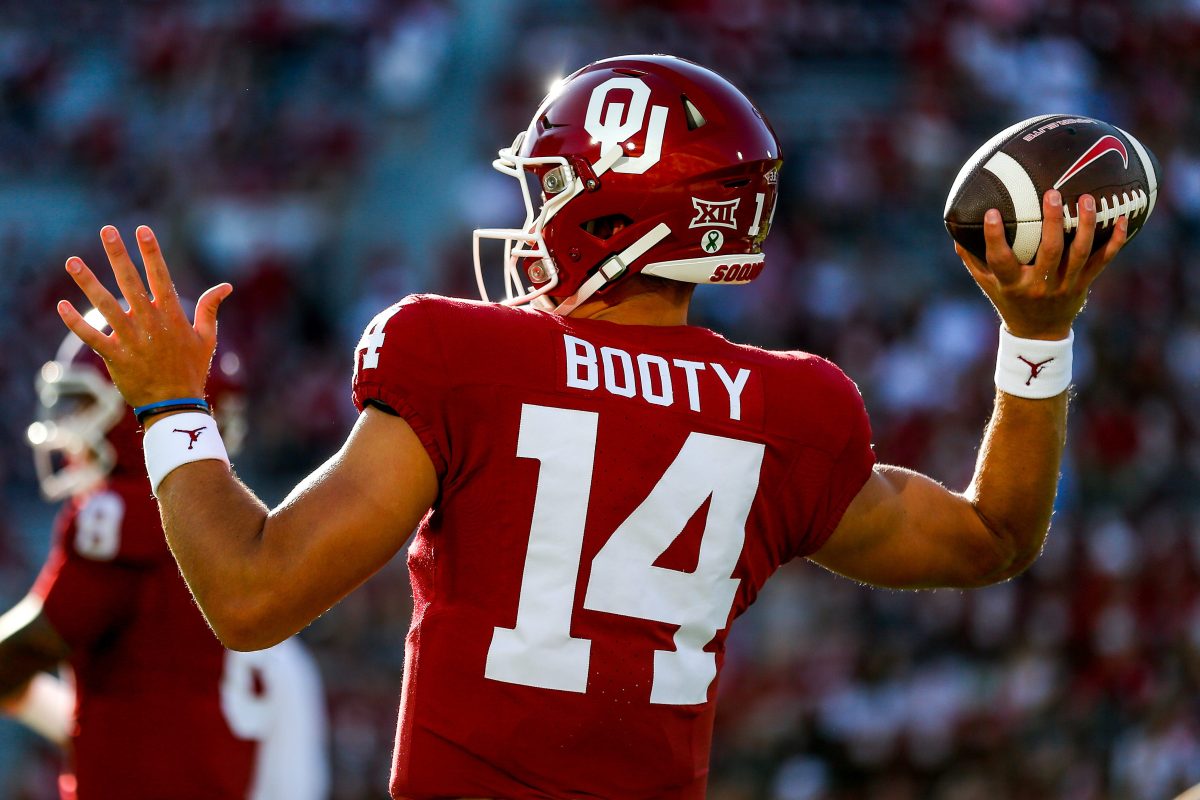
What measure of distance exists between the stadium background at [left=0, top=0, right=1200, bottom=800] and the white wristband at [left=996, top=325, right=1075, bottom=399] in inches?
242

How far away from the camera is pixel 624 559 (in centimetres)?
239

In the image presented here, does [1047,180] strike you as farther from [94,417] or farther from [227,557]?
[94,417]

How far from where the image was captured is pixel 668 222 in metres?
2.60

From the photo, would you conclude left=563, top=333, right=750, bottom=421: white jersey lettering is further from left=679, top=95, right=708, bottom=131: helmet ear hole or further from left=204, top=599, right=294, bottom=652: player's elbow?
left=204, top=599, right=294, bottom=652: player's elbow

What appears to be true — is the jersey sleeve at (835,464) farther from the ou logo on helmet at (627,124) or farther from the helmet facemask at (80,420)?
the helmet facemask at (80,420)

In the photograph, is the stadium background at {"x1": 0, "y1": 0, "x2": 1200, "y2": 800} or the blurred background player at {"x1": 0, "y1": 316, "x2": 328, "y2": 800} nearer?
the blurred background player at {"x1": 0, "y1": 316, "x2": 328, "y2": 800}

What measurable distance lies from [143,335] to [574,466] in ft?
2.16

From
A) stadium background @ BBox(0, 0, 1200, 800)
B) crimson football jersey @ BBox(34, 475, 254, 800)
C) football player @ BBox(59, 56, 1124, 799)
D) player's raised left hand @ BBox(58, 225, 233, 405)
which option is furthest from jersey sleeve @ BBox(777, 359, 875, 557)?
stadium background @ BBox(0, 0, 1200, 800)

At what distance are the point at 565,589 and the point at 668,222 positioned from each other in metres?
0.62

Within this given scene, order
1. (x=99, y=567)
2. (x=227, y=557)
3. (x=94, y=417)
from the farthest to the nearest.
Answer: (x=94, y=417), (x=99, y=567), (x=227, y=557)

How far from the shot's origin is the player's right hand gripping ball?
8.81ft

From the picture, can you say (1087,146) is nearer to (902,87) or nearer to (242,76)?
(902,87)

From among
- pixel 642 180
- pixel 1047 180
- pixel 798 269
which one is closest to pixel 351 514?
pixel 642 180

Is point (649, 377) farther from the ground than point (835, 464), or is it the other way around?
point (649, 377)
